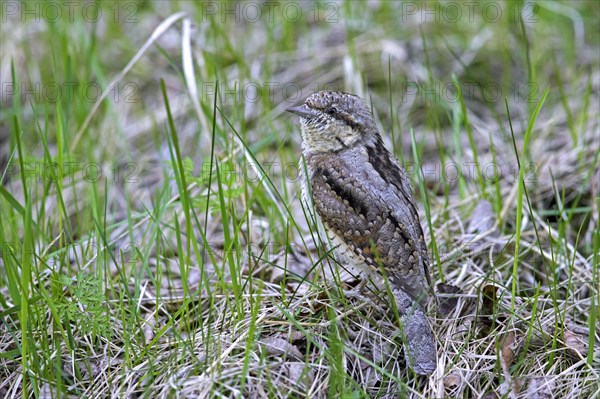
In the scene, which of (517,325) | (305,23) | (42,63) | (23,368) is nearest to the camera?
(23,368)

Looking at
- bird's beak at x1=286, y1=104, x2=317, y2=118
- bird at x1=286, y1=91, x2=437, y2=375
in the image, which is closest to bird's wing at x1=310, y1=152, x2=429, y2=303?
bird at x1=286, y1=91, x2=437, y2=375

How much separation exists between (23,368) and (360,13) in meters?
5.22

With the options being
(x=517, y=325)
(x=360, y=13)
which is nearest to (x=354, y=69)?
(x=360, y=13)

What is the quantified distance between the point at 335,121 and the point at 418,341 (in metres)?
1.51

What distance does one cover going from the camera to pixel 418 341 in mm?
3734

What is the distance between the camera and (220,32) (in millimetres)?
6566

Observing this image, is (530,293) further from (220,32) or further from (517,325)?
(220,32)

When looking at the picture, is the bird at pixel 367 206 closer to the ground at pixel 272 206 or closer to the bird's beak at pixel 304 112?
the bird's beak at pixel 304 112

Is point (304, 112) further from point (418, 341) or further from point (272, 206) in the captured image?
point (418, 341)

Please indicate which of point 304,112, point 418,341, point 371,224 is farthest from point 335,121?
point 418,341

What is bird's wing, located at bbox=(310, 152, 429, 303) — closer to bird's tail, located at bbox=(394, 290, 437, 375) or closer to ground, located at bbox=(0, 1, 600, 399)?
bird's tail, located at bbox=(394, 290, 437, 375)

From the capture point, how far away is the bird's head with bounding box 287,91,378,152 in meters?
4.50

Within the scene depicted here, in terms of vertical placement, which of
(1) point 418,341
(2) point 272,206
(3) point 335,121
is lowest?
(1) point 418,341

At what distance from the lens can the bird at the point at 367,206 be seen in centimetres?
390
